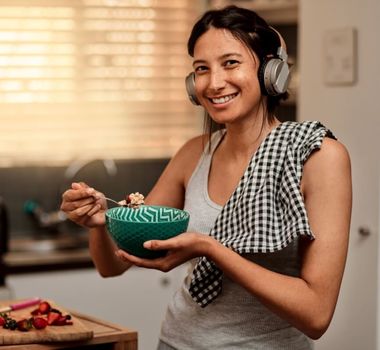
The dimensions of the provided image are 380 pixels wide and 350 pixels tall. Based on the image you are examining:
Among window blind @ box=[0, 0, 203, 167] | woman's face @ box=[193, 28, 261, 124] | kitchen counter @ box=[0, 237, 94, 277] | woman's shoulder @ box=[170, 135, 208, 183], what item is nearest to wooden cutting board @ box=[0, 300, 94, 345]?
woman's shoulder @ box=[170, 135, 208, 183]

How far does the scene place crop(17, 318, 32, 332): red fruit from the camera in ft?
5.61

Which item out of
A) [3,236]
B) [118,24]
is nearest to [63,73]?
[118,24]

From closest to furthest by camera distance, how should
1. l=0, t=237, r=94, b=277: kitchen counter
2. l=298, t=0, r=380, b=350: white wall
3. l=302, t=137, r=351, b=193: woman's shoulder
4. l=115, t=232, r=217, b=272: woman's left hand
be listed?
l=115, t=232, r=217, b=272: woman's left hand < l=302, t=137, r=351, b=193: woman's shoulder < l=298, t=0, r=380, b=350: white wall < l=0, t=237, r=94, b=277: kitchen counter

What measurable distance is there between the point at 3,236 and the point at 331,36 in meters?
1.41

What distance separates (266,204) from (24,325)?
54cm

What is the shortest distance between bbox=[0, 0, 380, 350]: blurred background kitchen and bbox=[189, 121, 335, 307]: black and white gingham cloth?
4.69 ft

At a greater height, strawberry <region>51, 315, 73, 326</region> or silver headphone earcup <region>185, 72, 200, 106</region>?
silver headphone earcup <region>185, 72, 200, 106</region>

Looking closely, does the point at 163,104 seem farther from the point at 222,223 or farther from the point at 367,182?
the point at 222,223

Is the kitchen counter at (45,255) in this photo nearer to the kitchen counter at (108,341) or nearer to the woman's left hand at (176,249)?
the kitchen counter at (108,341)

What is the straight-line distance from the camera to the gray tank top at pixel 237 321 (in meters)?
1.60

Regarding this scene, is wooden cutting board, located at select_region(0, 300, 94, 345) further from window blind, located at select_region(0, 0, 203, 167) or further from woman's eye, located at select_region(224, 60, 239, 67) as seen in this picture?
window blind, located at select_region(0, 0, 203, 167)

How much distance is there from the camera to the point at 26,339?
1.67m

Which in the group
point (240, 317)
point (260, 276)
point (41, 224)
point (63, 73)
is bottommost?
point (41, 224)

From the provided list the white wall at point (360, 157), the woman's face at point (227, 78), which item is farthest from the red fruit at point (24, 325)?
the white wall at point (360, 157)
